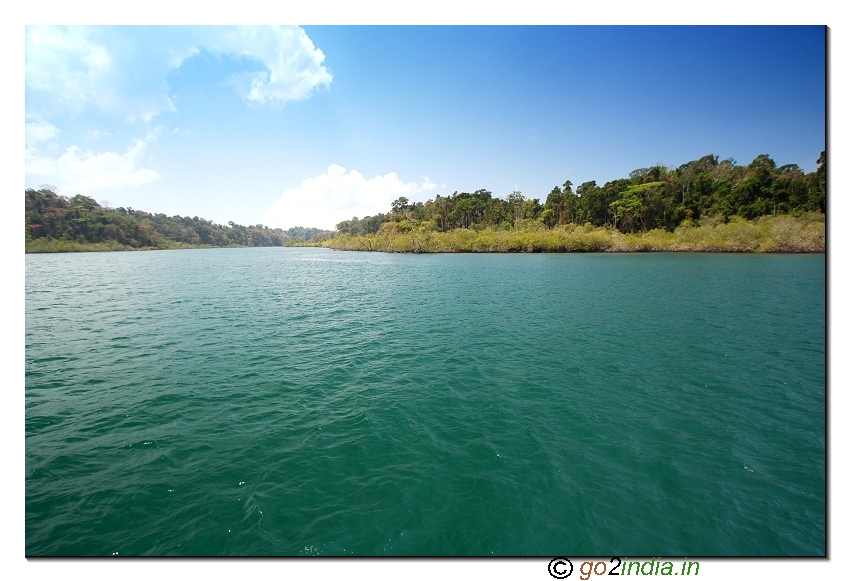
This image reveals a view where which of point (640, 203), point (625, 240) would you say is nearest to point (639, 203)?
point (640, 203)

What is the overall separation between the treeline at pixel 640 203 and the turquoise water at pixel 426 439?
48221mm

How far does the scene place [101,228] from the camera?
2552 inches

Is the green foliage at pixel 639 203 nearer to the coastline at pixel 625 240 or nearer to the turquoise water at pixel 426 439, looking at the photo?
the coastline at pixel 625 240

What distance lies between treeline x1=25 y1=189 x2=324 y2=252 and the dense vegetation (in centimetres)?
6046

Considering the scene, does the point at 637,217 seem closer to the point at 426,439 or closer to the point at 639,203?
the point at 639,203

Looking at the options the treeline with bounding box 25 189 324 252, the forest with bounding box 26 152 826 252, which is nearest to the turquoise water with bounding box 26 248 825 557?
the treeline with bounding box 25 189 324 252

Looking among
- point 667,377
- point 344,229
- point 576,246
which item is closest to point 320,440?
point 667,377

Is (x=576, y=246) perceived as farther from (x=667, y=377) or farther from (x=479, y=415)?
(x=479, y=415)

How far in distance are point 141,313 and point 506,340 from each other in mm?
20527

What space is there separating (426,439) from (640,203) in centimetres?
9995

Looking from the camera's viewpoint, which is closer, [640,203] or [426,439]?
[426,439]

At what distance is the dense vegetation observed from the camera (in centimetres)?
5219

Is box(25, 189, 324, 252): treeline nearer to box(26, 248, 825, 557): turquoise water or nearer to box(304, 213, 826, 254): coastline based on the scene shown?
box(26, 248, 825, 557): turquoise water
